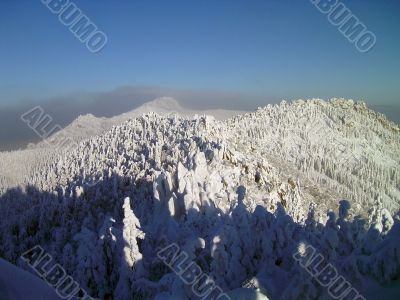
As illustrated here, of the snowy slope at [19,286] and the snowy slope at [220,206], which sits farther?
the snowy slope at [220,206]

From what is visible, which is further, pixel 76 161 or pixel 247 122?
pixel 247 122

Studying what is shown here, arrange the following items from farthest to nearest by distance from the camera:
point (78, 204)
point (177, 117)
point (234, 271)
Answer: point (177, 117) → point (78, 204) → point (234, 271)

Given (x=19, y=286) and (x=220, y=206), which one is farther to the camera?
(x=220, y=206)

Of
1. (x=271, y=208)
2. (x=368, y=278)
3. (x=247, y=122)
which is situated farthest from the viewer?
(x=247, y=122)

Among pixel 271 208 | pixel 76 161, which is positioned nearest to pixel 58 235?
pixel 271 208

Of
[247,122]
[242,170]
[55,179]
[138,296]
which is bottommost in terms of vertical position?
[55,179]

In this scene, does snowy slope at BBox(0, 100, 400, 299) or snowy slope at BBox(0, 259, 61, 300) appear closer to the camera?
snowy slope at BBox(0, 259, 61, 300)

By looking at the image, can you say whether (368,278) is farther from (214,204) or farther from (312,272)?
(214,204)

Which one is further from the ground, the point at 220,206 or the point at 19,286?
the point at 220,206
